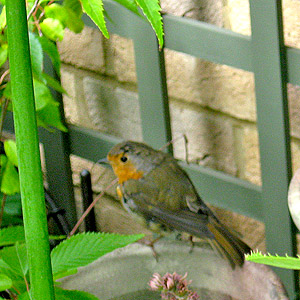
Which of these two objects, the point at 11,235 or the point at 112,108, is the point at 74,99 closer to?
the point at 112,108

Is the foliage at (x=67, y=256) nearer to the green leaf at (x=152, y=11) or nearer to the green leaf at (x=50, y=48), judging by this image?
the green leaf at (x=152, y=11)

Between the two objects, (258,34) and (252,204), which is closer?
(258,34)

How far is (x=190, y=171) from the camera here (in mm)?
1926

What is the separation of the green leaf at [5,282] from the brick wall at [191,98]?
104 centimetres

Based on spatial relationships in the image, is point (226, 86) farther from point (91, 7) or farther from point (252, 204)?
point (91, 7)

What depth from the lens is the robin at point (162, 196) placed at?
1.42 m

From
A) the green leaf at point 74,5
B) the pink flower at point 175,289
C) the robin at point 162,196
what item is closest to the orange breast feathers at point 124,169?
the robin at point 162,196

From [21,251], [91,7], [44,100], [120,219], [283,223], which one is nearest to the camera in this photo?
[91,7]

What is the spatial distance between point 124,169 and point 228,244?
337 mm

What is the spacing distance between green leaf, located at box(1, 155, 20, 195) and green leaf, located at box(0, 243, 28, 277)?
2.68 feet

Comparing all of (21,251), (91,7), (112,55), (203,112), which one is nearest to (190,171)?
(203,112)

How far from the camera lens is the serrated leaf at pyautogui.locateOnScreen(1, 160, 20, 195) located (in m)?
1.69

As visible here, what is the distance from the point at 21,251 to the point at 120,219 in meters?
1.48

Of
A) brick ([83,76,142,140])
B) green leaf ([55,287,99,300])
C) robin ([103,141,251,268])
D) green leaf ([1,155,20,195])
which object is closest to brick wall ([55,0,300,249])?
brick ([83,76,142,140])
